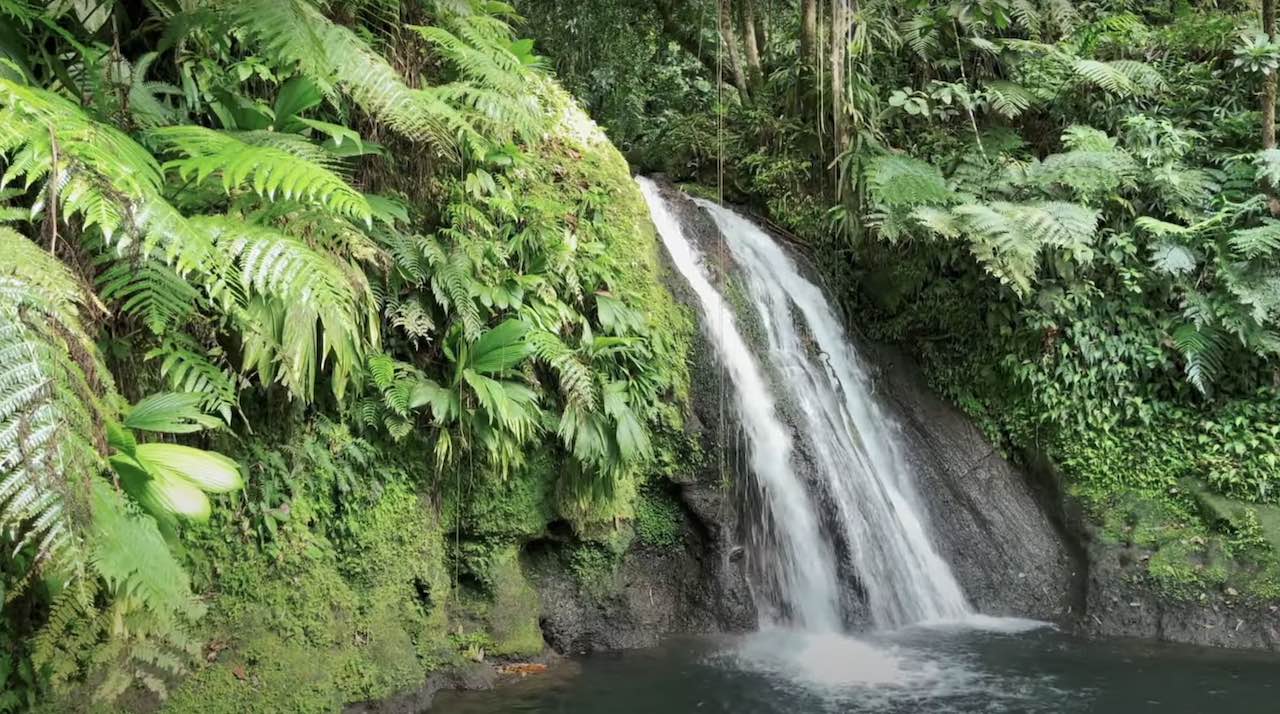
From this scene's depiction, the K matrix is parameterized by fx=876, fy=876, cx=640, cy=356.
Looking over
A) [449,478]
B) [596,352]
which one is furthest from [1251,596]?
[449,478]

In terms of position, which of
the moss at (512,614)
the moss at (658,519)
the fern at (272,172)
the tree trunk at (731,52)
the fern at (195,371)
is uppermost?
the tree trunk at (731,52)

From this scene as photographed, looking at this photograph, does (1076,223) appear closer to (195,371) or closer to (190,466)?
(195,371)

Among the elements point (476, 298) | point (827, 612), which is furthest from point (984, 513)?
point (476, 298)

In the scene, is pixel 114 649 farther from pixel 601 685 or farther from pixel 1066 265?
pixel 1066 265

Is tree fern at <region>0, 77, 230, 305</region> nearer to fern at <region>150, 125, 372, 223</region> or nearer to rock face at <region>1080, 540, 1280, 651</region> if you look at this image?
fern at <region>150, 125, 372, 223</region>

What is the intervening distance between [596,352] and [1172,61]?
257 inches

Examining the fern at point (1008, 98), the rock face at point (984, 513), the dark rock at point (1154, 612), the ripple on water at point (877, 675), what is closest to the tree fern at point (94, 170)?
the ripple on water at point (877, 675)

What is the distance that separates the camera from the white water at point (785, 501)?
6027 mm

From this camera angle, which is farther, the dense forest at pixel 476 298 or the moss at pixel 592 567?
the moss at pixel 592 567

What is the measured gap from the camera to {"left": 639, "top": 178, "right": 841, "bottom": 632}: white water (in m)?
6.03

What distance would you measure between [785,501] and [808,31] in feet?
16.6

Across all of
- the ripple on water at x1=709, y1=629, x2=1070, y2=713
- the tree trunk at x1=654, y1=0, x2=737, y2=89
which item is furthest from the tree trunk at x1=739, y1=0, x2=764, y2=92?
the ripple on water at x1=709, y1=629, x2=1070, y2=713

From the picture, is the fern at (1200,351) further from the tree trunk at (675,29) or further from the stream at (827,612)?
the tree trunk at (675,29)

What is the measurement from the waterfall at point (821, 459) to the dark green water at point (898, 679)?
15.7 inches
